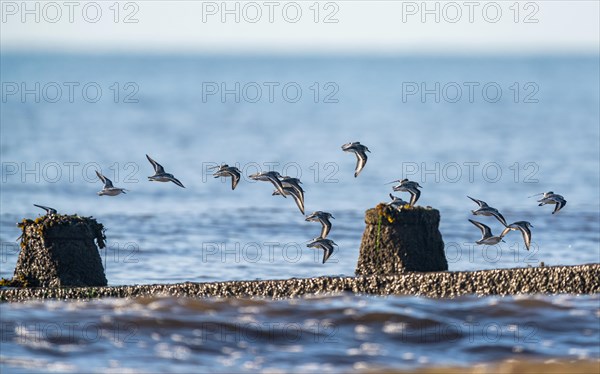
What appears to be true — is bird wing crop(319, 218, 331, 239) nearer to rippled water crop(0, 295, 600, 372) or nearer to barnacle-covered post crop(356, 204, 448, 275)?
barnacle-covered post crop(356, 204, 448, 275)

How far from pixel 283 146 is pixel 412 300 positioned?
5671 cm

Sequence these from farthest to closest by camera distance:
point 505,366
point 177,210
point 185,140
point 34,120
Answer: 1. point 34,120
2. point 185,140
3. point 177,210
4. point 505,366

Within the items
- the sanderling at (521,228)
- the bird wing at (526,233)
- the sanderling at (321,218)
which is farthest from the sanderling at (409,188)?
the bird wing at (526,233)

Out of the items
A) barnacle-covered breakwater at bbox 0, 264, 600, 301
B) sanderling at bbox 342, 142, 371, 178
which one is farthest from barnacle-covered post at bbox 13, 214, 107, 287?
sanderling at bbox 342, 142, 371, 178

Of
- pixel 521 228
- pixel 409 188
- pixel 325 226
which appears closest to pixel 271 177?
pixel 325 226

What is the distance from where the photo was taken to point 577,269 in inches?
646

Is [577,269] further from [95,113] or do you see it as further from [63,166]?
[95,113]

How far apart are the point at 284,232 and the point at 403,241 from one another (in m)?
12.4

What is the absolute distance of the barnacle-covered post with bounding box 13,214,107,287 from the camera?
55.8 feet

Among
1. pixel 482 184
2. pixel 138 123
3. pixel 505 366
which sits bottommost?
pixel 505 366

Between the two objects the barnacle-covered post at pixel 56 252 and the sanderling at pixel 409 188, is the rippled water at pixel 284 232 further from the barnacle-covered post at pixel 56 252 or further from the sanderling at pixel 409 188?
the sanderling at pixel 409 188

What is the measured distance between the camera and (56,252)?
1702cm

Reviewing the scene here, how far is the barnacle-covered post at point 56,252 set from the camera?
17000 mm

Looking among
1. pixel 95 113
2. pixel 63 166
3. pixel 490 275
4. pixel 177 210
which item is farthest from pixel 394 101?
pixel 490 275
